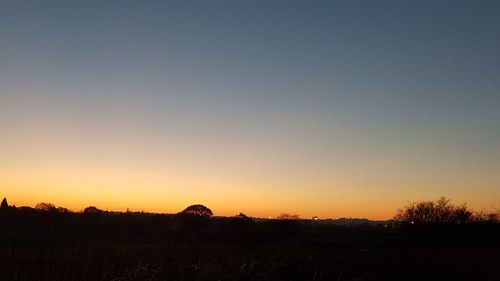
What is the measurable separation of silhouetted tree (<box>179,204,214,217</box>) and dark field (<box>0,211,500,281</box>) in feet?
12.0

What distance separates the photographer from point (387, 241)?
57.7m

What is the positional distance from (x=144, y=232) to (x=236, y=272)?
81841 millimetres

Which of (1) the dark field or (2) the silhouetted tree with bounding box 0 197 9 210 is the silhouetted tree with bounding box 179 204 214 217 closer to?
(1) the dark field

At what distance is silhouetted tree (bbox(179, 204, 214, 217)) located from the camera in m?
123

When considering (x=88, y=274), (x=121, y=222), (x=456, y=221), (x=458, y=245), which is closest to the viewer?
(x=88, y=274)

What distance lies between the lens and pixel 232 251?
25734 mm

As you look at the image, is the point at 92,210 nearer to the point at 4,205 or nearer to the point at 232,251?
the point at 4,205

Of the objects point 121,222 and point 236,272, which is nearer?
point 236,272

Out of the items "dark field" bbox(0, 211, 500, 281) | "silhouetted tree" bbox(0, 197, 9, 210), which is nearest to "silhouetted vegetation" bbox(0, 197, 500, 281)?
"dark field" bbox(0, 211, 500, 281)

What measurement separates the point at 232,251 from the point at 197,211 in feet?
341

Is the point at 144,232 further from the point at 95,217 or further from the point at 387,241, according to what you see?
the point at 387,241

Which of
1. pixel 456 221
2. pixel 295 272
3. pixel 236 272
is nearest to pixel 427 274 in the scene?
pixel 295 272

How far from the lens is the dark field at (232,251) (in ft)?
34.7

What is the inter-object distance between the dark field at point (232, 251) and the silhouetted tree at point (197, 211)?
3.65 m
